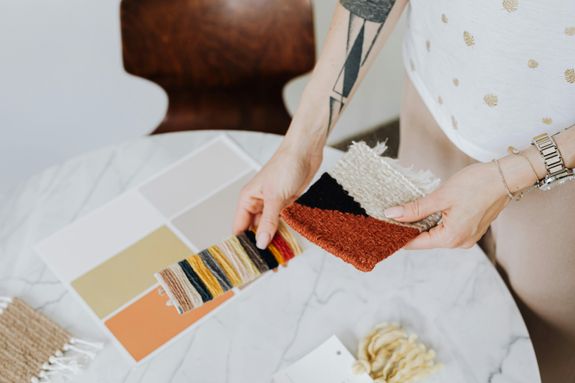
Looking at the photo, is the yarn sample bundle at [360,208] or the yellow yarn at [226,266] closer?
the yarn sample bundle at [360,208]

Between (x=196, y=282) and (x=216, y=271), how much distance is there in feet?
0.13

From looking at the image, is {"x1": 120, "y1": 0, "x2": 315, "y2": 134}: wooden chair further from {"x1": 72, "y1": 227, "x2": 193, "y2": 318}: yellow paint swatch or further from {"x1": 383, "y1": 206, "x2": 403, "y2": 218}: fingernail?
{"x1": 383, "y1": 206, "x2": 403, "y2": 218}: fingernail

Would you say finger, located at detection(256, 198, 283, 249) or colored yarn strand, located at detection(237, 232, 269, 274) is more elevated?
finger, located at detection(256, 198, 283, 249)

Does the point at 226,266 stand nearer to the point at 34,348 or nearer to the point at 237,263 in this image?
the point at 237,263

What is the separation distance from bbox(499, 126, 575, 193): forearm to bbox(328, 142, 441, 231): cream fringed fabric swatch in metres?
0.14

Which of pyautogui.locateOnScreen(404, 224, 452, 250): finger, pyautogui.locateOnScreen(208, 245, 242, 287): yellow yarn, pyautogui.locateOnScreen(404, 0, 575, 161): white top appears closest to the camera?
pyautogui.locateOnScreen(404, 0, 575, 161): white top

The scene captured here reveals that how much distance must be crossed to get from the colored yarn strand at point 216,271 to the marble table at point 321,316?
51 millimetres

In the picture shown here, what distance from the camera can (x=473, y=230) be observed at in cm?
97

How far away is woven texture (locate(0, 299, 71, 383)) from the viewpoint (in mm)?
1018

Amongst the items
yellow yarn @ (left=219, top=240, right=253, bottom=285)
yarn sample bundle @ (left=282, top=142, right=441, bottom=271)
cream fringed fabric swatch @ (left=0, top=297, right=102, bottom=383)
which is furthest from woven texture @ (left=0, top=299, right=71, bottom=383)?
yarn sample bundle @ (left=282, top=142, right=441, bottom=271)

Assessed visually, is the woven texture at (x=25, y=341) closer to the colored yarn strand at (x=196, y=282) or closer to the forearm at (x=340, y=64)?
the colored yarn strand at (x=196, y=282)

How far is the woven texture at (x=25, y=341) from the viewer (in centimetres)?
102

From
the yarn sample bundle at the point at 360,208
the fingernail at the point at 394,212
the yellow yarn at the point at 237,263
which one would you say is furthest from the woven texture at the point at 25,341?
the fingernail at the point at 394,212

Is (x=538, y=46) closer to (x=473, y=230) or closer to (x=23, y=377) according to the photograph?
(x=473, y=230)
